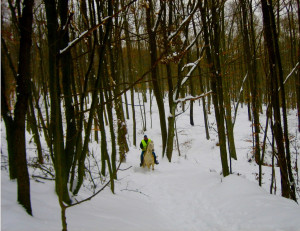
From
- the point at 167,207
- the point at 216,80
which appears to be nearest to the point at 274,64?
the point at 216,80

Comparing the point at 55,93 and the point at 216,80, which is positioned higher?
the point at 216,80

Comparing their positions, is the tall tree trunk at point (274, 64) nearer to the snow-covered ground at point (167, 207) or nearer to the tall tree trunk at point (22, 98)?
the snow-covered ground at point (167, 207)

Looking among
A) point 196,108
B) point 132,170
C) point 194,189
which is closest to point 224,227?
point 194,189

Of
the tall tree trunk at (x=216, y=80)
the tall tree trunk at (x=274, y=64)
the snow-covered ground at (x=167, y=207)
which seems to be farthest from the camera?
the tall tree trunk at (x=216, y=80)

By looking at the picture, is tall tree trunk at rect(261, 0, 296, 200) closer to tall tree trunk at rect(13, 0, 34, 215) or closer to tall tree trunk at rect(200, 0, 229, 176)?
tall tree trunk at rect(200, 0, 229, 176)

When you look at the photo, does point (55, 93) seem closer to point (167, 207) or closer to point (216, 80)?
point (167, 207)

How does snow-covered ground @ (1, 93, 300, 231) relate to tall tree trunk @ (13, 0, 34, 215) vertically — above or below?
below

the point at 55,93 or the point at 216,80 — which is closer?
the point at 55,93

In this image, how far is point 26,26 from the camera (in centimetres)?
246

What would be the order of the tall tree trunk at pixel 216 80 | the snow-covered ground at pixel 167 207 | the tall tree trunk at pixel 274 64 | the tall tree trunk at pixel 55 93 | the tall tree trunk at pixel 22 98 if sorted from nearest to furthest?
1. the tall tree trunk at pixel 55 93
2. the tall tree trunk at pixel 22 98
3. the snow-covered ground at pixel 167 207
4. the tall tree trunk at pixel 274 64
5. the tall tree trunk at pixel 216 80

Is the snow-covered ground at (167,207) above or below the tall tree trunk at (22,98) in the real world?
below

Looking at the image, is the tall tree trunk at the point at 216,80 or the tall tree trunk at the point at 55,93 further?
the tall tree trunk at the point at 216,80

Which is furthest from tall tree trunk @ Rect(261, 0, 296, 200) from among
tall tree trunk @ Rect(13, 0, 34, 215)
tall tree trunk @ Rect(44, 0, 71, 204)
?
tall tree trunk @ Rect(13, 0, 34, 215)

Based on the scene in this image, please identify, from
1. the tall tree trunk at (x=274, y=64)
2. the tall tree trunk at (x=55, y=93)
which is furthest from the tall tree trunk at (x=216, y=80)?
the tall tree trunk at (x=55, y=93)
